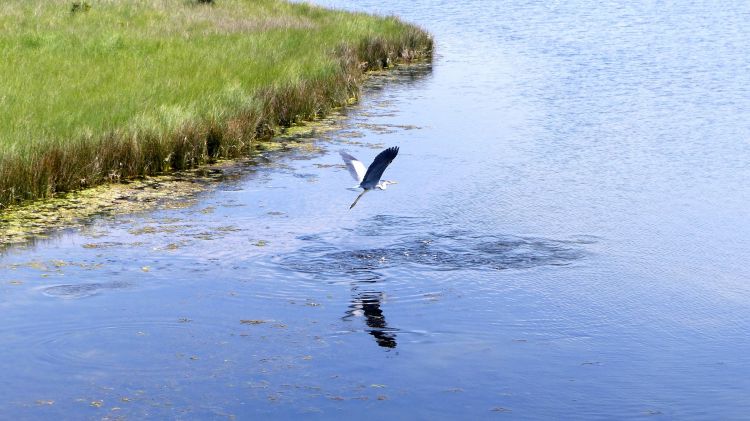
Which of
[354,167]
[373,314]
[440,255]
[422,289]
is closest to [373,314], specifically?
[373,314]

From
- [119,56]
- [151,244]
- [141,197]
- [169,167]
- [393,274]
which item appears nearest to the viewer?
[393,274]

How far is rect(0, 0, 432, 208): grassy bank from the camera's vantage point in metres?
13.0

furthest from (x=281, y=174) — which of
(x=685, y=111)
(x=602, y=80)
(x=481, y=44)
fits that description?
(x=481, y=44)

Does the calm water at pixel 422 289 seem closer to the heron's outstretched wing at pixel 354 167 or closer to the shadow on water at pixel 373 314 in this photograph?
the shadow on water at pixel 373 314

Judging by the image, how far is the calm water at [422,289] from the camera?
7.62m

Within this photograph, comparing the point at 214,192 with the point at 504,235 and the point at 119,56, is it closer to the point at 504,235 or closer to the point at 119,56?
the point at 504,235

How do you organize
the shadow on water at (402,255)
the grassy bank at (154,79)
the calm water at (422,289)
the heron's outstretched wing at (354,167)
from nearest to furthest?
the calm water at (422,289) → the shadow on water at (402,255) → the heron's outstretched wing at (354,167) → the grassy bank at (154,79)

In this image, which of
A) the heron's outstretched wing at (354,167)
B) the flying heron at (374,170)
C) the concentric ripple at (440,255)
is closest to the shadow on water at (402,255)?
the concentric ripple at (440,255)

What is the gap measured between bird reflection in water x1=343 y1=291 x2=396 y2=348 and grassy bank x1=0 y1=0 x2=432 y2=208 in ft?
14.4

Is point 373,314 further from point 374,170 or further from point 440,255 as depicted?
point 440,255

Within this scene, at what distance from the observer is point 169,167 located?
46.9 feet

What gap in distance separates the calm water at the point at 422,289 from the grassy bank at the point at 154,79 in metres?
1.00

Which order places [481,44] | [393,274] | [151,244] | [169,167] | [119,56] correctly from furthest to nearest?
[481,44]
[119,56]
[169,167]
[151,244]
[393,274]

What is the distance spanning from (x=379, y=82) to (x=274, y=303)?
14.0 m
